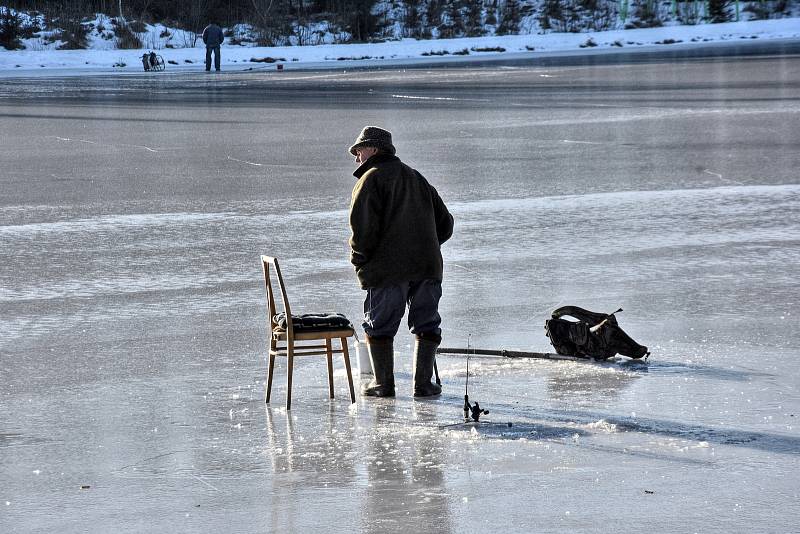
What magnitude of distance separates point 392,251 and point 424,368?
25.1 inches

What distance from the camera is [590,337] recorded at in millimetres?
7750

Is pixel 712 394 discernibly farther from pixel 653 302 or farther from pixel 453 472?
pixel 653 302

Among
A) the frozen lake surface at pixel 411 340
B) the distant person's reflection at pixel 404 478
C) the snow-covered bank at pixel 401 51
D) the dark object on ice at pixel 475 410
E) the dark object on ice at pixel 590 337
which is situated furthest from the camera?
the snow-covered bank at pixel 401 51

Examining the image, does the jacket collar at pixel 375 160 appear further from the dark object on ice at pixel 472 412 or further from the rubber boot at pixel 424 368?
the dark object on ice at pixel 472 412

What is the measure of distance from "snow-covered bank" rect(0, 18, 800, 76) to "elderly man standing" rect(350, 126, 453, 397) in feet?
134

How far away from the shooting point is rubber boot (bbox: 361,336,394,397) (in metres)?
7.04

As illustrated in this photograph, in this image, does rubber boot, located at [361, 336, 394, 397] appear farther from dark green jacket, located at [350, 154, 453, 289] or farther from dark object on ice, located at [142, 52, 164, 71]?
dark object on ice, located at [142, 52, 164, 71]

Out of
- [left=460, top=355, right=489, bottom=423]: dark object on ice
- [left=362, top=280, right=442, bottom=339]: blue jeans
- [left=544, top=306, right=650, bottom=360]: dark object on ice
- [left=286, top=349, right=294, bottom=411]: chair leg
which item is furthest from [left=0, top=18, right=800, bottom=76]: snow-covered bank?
[left=460, top=355, right=489, bottom=423]: dark object on ice

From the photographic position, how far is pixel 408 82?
119 feet

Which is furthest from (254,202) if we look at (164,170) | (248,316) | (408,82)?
(408,82)

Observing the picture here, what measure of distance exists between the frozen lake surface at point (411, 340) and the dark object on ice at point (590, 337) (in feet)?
0.37

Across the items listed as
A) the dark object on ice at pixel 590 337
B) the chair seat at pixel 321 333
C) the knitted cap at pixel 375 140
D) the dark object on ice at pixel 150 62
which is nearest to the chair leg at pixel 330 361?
A: the chair seat at pixel 321 333

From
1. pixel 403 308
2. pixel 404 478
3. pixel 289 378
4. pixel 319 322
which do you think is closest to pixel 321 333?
pixel 319 322

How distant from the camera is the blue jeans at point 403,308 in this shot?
700 centimetres
